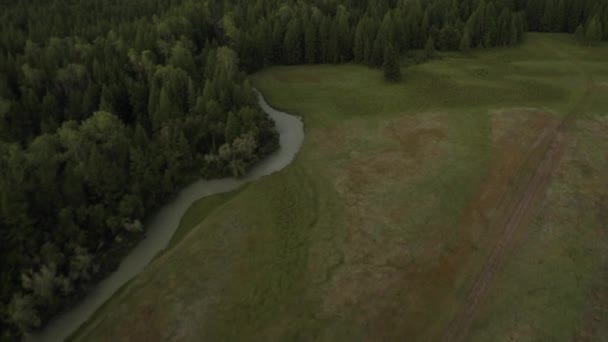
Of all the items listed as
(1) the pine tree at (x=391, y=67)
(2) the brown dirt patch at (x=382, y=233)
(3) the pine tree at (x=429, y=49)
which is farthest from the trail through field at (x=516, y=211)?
(3) the pine tree at (x=429, y=49)

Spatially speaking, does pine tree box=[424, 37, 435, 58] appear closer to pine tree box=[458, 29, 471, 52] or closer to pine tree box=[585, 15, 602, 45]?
pine tree box=[458, 29, 471, 52]

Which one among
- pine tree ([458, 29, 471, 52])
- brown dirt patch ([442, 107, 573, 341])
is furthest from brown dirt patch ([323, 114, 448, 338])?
pine tree ([458, 29, 471, 52])

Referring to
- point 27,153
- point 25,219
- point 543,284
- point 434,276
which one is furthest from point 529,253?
point 27,153

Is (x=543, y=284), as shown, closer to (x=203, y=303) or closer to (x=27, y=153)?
(x=203, y=303)

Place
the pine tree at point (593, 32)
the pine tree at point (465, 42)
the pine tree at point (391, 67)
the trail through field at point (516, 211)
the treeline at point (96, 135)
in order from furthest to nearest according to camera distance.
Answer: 1. the pine tree at point (593, 32)
2. the pine tree at point (465, 42)
3. the pine tree at point (391, 67)
4. the treeline at point (96, 135)
5. the trail through field at point (516, 211)

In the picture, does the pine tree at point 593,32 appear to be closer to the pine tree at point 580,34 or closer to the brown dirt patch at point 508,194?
the pine tree at point 580,34

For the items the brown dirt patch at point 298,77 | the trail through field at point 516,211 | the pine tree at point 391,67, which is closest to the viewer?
the trail through field at point 516,211

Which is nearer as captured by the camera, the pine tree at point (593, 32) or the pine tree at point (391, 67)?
the pine tree at point (391, 67)
